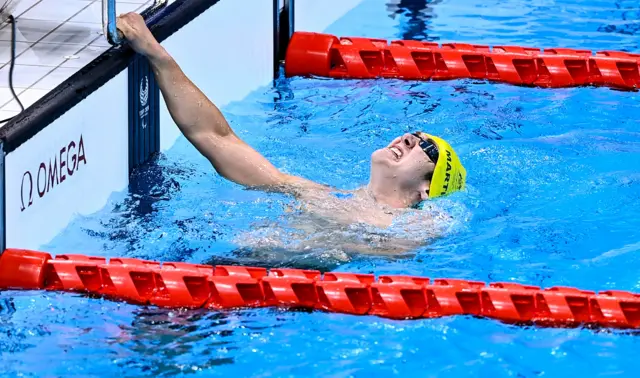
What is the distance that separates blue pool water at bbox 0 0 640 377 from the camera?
10.4 ft

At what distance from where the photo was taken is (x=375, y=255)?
3846 millimetres

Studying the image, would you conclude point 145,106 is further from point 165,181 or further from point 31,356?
point 31,356

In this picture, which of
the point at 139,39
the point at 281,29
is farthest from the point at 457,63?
the point at 139,39

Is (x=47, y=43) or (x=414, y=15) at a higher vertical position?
(x=47, y=43)

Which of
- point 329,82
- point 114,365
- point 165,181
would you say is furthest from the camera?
point 329,82

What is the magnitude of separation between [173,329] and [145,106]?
1.67 meters

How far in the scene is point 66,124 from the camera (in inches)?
157

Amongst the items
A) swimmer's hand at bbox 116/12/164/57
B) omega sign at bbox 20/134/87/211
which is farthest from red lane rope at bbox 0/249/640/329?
swimmer's hand at bbox 116/12/164/57

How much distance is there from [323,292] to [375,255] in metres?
0.48

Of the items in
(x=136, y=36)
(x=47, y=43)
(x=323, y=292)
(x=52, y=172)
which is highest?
(x=136, y=36)

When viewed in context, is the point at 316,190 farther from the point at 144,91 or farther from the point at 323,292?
the point at 144,91

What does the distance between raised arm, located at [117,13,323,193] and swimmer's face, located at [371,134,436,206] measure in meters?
0.39

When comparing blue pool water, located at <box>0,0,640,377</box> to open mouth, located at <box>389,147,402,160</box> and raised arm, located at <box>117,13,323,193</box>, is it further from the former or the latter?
open mouth, located at <box>389,147,402,160</box>

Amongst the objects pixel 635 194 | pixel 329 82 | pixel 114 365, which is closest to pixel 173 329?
pixel 114 365
